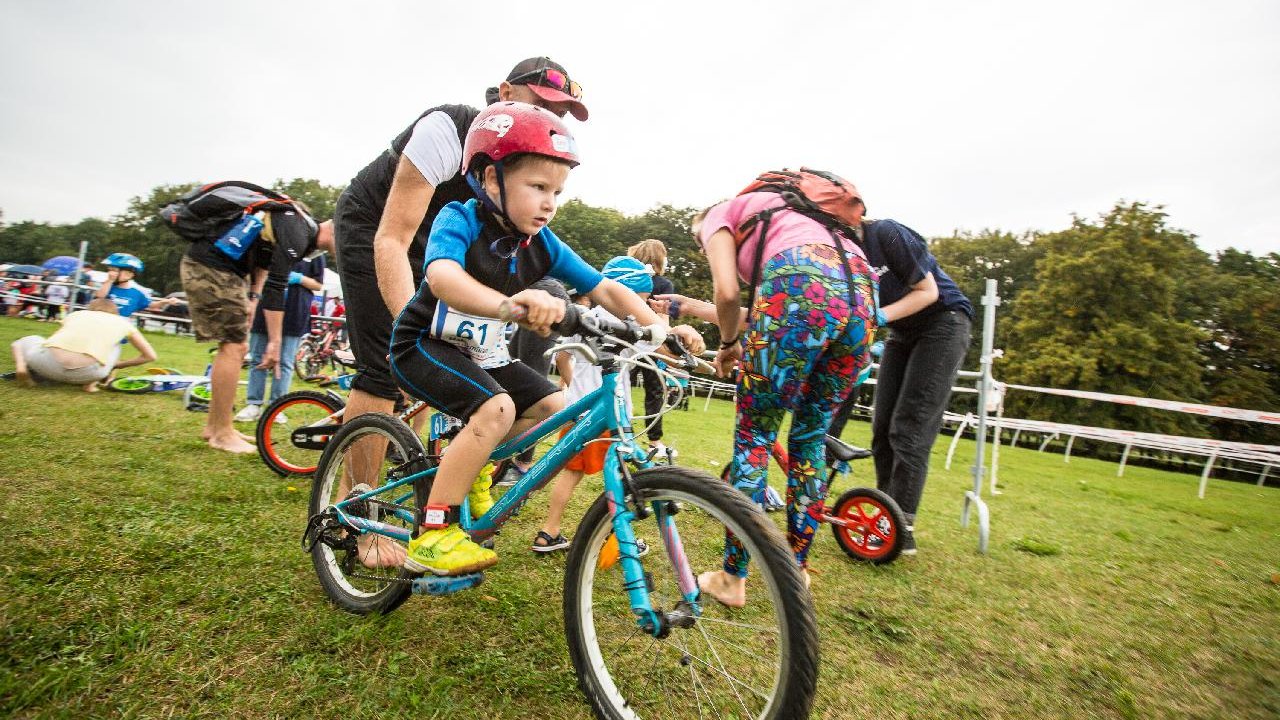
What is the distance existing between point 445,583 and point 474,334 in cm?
89

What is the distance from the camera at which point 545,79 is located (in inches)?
107

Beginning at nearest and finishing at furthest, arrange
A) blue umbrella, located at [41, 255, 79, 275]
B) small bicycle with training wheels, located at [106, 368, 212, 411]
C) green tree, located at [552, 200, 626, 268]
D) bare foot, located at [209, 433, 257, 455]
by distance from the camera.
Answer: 1. bare foot, located at [209, 433, 257, 455]
2. small bicycle with training wheels, located at [106, 368, 212, 411]
3. blue umbrella, located at [41, 255, 79, 275]
4. green tree, located at [552, 200, 626, 268]

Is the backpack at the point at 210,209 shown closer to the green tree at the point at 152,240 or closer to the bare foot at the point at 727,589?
the bare foot at the point at 727,589

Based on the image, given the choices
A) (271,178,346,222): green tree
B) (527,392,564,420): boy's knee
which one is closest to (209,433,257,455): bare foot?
(527,392,564,420): boy's knee

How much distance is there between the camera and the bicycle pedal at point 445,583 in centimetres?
204

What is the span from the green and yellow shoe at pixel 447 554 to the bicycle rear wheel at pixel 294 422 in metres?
2.22

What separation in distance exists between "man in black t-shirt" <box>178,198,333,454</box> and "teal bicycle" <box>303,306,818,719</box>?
2758 millimetres

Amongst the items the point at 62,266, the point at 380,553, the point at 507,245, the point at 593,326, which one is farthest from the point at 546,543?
the point at 62,266

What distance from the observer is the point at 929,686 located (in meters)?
2.15

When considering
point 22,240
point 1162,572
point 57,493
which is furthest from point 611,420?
point 22,240

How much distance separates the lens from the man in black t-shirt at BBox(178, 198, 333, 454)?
443 centimetres

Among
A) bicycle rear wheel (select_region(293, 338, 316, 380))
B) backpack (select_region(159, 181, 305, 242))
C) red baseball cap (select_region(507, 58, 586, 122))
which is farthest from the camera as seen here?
bicycle rear wheel (select_region(293, 338, 316, 380))

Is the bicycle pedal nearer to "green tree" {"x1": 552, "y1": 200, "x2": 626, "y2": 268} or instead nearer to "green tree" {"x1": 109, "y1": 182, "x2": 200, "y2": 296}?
"green tree" {"x1": 552, "y1": 200, "x2": 626, "y2": 268}

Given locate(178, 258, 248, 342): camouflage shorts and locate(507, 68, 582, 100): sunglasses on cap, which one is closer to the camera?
locate(507, 68, 582, 100): sunglasses on cap
